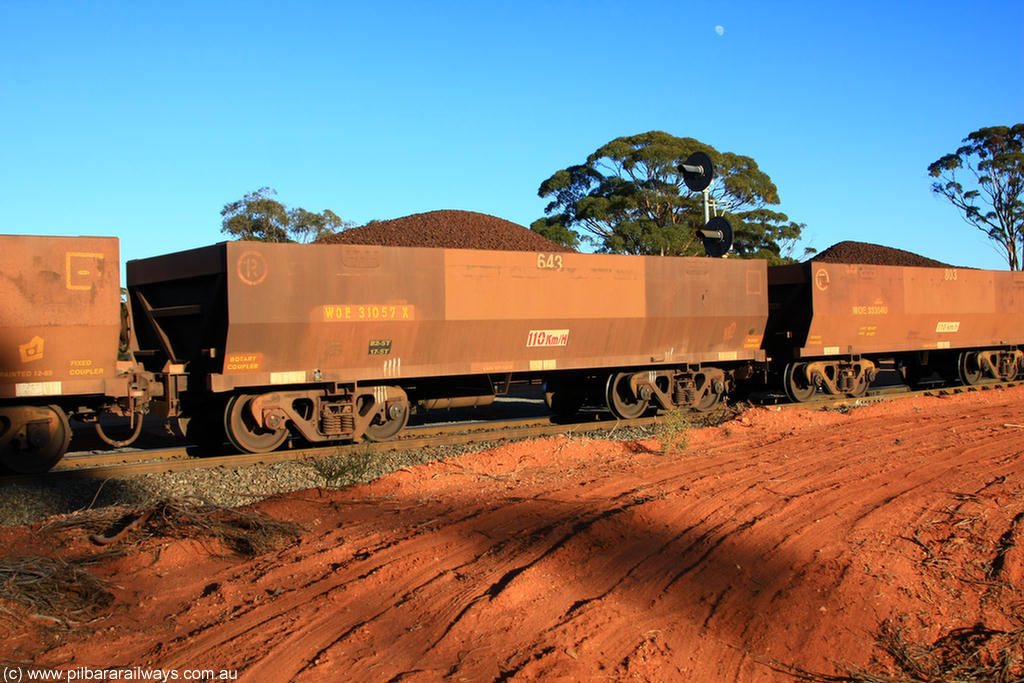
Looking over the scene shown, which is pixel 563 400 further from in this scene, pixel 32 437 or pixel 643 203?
pixel 643 203

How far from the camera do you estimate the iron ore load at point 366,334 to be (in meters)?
9.75

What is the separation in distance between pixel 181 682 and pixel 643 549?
10.1 feet

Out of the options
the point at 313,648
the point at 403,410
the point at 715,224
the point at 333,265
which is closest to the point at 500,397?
the point at 715,224

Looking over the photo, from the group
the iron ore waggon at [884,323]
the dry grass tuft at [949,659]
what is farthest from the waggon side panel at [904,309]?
the dry grass tuft at [949,659]

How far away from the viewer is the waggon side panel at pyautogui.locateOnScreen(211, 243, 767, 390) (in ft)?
34.6

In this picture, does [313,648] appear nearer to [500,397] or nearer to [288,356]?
[288,356]

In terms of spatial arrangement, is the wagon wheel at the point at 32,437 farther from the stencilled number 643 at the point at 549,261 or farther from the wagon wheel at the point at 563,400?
the wagon wheel at the point at 563,400

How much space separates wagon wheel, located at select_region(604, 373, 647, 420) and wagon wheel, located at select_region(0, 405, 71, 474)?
850 cm

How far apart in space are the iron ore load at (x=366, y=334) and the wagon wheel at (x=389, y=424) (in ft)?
0.11

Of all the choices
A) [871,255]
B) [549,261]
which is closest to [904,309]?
[549,261]

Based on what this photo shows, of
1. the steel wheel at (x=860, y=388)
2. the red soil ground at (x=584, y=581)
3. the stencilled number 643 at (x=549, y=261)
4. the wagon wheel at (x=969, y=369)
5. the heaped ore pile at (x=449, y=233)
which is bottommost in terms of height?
the red soil ground at (x=584, y=581)

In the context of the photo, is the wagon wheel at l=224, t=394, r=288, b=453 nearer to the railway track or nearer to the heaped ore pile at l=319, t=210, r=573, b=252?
the railway track

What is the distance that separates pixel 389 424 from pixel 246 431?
2.14 metres

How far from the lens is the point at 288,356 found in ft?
35.5
